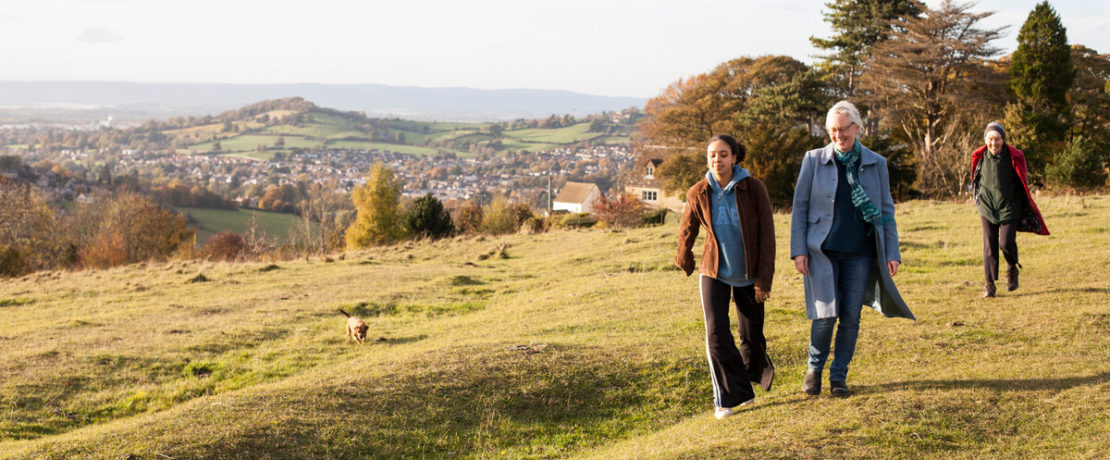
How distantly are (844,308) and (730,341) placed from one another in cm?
88

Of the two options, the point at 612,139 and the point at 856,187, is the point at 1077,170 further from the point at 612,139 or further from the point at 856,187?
the point at 612,139

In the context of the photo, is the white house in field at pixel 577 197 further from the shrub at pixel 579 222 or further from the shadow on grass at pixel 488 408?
the shadow on grass at pixel 488 408

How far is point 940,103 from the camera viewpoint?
3969 cm

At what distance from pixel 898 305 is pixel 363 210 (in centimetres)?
5090

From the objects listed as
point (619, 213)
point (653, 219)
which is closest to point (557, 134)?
point (619, 213)

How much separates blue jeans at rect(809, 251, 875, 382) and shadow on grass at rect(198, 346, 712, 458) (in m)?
1.39

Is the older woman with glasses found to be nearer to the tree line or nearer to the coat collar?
the coat collar

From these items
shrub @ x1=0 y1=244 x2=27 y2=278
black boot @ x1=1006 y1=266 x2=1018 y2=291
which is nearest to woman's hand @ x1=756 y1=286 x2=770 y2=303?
black boot @ x1=1006 y1=266 x2=1018 y2=291

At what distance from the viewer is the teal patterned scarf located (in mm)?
5406

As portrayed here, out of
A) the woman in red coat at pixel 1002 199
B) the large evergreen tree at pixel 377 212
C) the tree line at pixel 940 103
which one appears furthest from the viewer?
the large evergreen tree at pixel 377 212

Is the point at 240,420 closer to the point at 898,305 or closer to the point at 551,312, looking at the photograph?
the point at 898,305

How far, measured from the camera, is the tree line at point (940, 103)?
35.9m

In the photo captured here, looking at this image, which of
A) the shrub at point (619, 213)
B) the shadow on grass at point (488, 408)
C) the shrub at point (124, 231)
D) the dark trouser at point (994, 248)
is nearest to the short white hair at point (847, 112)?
the shadow on grass at point (488, 408)

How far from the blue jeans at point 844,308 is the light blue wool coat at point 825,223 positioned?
11cm
